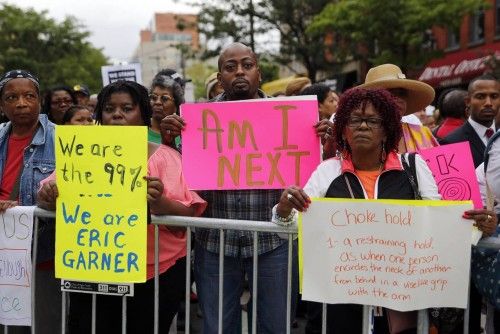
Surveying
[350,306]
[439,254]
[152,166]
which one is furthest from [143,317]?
[439,254]

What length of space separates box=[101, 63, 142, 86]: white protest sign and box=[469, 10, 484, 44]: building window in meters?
20.3

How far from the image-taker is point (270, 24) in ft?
89.3

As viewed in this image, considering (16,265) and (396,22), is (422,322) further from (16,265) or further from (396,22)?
(396,22)

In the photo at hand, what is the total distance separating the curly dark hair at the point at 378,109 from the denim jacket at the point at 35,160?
1.72 metres

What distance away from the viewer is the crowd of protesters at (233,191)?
3.03m

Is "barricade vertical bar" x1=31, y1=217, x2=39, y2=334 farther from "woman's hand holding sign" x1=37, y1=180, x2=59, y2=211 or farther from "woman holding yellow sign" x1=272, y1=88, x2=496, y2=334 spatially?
"woman holding yellow sign" x1=272, y1=88, x2=496, y2=334

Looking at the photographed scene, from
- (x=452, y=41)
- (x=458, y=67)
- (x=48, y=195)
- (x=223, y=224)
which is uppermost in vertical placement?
(x=452, y=41)

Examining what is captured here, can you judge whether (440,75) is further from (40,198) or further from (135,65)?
(40,198)

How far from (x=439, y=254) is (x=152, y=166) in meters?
1.50

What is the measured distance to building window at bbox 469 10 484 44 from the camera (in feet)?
82.5

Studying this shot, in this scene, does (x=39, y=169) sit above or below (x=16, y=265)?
above

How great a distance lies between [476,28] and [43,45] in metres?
24.6

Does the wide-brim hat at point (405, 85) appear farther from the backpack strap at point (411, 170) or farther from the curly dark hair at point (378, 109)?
the backpack strap at point (411, 170)

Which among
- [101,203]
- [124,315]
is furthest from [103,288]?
[101,203]
